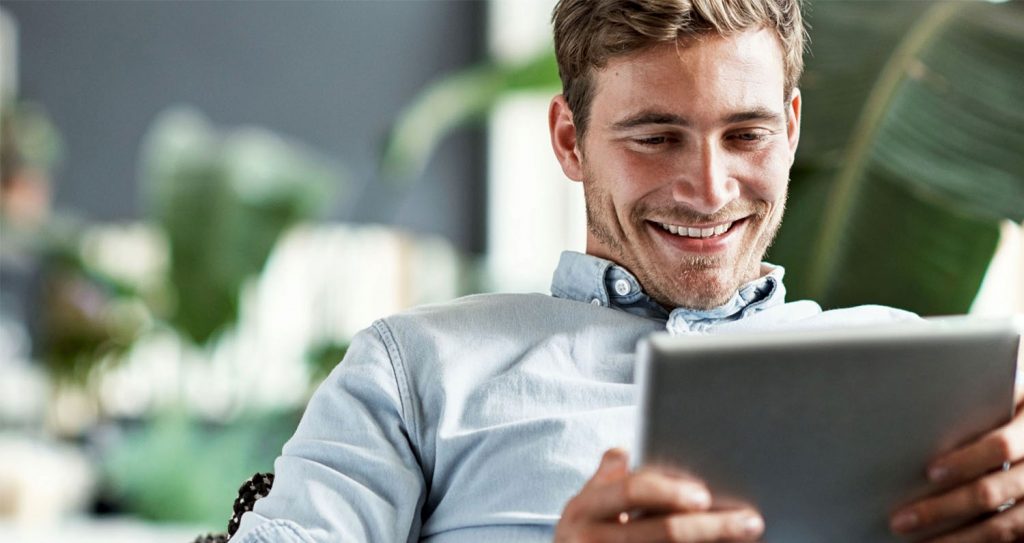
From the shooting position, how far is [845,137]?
1471mm

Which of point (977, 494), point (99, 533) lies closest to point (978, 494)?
point (977, 494)

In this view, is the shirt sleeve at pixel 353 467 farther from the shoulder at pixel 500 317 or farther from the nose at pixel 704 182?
the nose at pixel 704 182

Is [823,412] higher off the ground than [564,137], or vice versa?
[564,137]

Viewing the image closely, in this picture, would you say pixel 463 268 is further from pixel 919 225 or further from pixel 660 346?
pixel 660 346

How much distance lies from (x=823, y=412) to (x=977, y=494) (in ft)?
0.54

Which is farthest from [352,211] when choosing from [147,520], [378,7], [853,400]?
[853,400]

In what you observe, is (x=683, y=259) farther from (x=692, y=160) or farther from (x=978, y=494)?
(x=978, y=494)

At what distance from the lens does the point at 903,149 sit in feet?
4.67

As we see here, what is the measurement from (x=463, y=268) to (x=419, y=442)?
2308mm

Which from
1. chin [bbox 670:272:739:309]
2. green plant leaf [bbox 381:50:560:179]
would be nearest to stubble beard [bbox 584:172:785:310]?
chin [bbox 670:272:739:309]

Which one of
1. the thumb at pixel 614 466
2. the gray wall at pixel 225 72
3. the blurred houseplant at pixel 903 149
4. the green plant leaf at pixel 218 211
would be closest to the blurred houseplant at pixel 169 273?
the green plant leaf at pixel 218 211

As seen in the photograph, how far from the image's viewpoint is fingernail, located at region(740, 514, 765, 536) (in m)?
0.81

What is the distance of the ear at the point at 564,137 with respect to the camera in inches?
49.5

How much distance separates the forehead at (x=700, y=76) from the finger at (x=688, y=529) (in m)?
0.42
